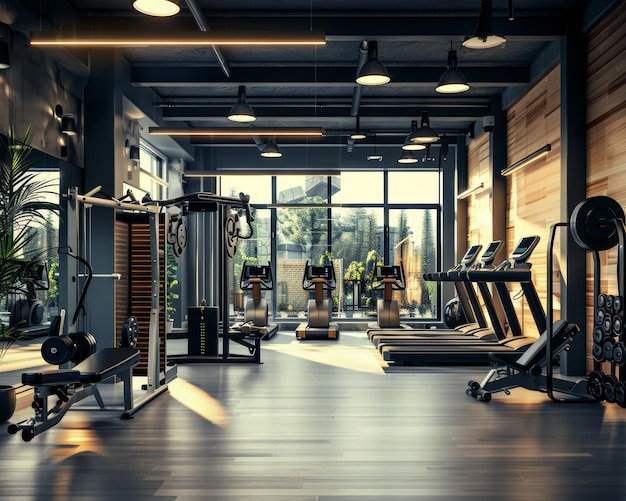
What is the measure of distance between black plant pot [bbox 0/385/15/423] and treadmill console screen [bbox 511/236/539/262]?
5.37 m

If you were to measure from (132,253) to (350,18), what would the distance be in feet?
11.4

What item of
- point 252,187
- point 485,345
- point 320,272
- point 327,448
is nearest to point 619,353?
point 327,448

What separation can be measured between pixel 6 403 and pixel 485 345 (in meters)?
6.00

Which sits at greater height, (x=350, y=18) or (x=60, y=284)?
(x=350, y=18)

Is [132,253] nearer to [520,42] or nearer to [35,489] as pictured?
[35,489]

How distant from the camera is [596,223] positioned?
17.7ft

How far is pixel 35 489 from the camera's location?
3.34m

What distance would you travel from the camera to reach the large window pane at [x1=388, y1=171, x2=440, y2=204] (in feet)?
43.8

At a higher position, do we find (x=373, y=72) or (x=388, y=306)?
(x=373, y=72)

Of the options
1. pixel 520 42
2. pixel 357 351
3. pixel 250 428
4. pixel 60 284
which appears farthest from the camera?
pixel 357 351

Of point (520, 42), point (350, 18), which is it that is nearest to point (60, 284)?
point (350, 18)

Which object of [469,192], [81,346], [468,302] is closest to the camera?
[81,346]

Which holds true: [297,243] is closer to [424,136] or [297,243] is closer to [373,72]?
[424,136]

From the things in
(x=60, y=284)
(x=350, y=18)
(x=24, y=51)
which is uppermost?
(x=350, y=18)
